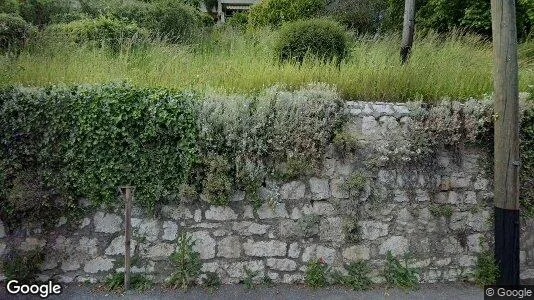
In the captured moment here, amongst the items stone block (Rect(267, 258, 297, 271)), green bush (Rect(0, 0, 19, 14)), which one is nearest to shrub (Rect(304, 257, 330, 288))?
stone block (Rect(267, 258, 297, 271))

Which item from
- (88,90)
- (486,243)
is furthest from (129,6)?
(486,243)

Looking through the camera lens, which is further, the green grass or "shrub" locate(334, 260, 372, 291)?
the green grass

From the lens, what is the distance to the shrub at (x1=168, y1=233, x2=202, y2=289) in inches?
171

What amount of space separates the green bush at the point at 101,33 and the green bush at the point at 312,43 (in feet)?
9.38

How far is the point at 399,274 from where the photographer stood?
4.58 m

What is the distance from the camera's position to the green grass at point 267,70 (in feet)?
17.0

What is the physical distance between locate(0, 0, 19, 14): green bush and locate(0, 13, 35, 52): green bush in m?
2.49

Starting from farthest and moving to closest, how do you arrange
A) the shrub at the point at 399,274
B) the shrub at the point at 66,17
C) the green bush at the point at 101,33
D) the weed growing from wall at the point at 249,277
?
the shrub at the point at 66,17 → the green bush at the point at 101,33 → the shrub at the point at 399,274 → the weed growing from wall at the point at 249,277

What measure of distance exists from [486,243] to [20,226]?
5.21 meters

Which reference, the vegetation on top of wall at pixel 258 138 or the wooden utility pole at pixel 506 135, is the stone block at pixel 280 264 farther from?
the wooden utility pole at pixel 506 135

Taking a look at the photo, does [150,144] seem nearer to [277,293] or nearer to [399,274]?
[277,293]

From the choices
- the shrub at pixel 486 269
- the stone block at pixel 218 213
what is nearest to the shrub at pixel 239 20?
the stone block at pixel 218 213

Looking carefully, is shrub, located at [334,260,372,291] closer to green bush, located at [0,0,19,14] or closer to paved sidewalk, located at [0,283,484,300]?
paved sidewalk, located at [0,283,484,300]

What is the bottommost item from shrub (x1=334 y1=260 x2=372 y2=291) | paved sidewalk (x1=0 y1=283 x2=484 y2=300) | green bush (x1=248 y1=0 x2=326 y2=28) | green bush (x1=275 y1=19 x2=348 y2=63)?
paved sidewalk (x1=0 y1=283 x2=484 y2=300)
